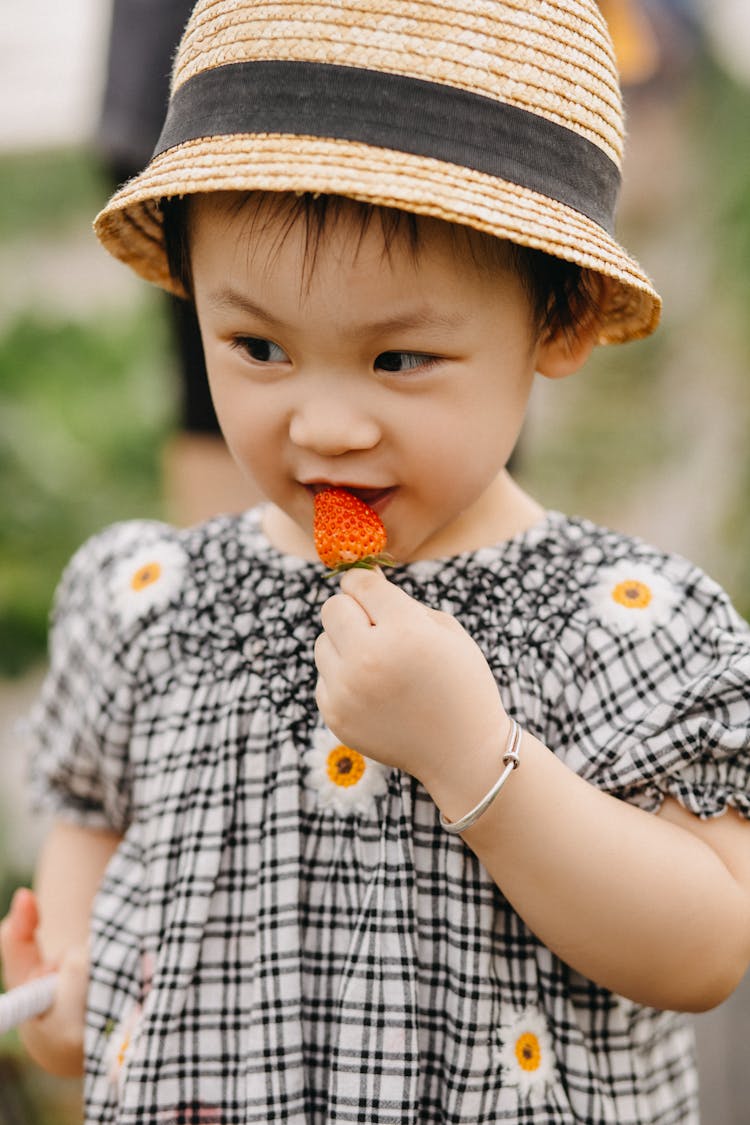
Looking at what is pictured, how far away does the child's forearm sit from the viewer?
1096 millimetres

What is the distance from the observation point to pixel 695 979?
45.5 inches

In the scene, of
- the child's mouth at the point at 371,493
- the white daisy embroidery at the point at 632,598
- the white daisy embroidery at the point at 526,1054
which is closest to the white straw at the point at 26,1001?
the white daisy embroidery at the point at 526,1054

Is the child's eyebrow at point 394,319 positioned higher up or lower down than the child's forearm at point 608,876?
higher up

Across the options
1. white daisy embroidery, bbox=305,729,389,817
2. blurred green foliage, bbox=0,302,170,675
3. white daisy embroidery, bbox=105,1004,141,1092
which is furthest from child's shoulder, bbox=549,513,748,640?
blurred green foliage, bbox=0,302,170,675

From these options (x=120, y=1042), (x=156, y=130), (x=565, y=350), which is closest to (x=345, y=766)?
(x=120, y=1042)

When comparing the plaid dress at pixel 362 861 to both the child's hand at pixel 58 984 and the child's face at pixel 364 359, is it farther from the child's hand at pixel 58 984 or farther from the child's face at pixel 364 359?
the child's face at pixel 364 359

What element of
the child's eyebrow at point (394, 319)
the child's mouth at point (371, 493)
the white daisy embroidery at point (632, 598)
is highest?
the child's eyebrow at point (394, 319)

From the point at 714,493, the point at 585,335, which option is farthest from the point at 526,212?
the point at 714,493

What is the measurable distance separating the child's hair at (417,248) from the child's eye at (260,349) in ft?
0.36

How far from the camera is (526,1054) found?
1201mm

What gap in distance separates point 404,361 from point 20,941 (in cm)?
88

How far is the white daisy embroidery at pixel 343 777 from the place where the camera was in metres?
1.23

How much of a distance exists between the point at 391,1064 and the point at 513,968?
17 cm

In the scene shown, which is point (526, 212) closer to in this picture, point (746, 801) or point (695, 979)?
point (746, 801)
